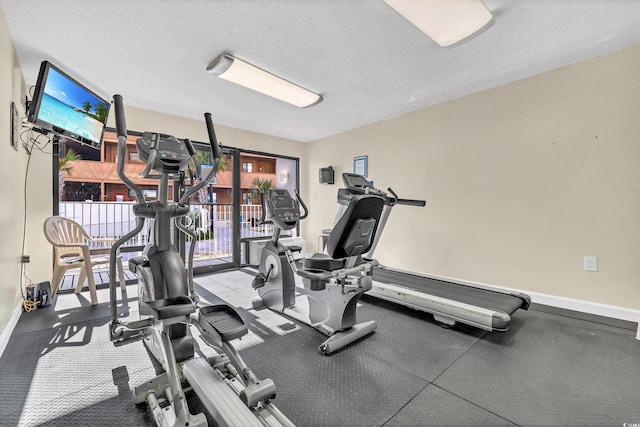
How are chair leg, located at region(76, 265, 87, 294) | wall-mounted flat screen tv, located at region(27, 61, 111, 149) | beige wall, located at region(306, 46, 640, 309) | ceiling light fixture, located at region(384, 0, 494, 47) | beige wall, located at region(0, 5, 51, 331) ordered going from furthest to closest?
chair leg, located at region(76, 265, 87, 294), beige wall, located at region(306, 46, 640, 309), wall-mounted flat screen tv, located at region(27, 61, 111, 149), beige wall, located at region(0, 5, 51, 331), ceiling light fixture, located at region(384, 0, 494, 47)

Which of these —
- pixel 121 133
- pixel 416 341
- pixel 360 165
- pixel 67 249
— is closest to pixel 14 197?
pixel 67 249

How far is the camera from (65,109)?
2480 millimetres

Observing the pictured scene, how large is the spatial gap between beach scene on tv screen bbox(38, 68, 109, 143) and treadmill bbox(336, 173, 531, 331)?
2.52 metres

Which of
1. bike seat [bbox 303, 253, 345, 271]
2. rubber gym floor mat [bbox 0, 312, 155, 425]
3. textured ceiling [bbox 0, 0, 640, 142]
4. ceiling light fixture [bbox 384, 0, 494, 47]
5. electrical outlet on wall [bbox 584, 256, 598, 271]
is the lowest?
rubber gym floor mat [bbox 0, 312, 155, 425]

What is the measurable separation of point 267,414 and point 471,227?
314 centimetres

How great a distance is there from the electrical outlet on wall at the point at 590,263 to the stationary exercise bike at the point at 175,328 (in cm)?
314

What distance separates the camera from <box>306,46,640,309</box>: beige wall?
254cm

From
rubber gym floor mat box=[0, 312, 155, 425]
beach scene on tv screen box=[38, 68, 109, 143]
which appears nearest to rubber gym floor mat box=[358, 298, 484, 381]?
rubber gym floor mat box=[0, 312, 155, 425]

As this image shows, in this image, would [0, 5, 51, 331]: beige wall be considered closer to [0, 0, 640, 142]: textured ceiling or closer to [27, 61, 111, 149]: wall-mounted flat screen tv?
[27, 61, 111, 149]: wall-mounted flat screen tv

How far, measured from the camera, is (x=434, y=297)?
8.42 feet

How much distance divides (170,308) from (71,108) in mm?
2448

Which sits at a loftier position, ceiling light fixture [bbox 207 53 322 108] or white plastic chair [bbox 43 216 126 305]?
ceiling light fixture [bbox 207 53 322 108]

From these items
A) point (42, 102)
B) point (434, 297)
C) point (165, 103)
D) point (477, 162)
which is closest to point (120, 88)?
point (165, 103)

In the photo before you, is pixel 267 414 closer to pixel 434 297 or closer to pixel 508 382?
pixel 508 382
